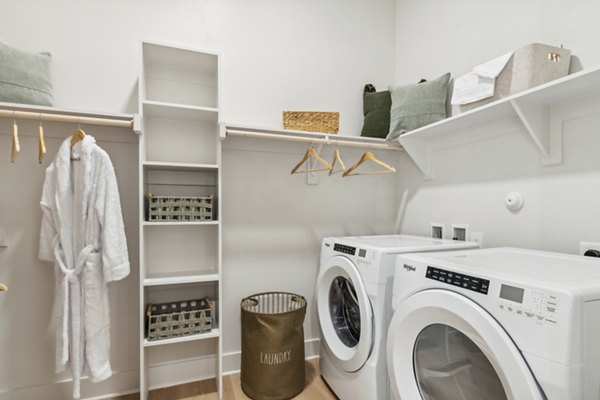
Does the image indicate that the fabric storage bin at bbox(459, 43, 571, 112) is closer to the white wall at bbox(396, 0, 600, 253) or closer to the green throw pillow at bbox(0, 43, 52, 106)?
the white wall at bbox(396, 0, 600, 253)

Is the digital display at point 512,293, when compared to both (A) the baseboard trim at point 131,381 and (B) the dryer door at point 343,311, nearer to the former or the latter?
(B) the dryer door at point 343,311

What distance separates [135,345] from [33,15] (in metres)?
1.95

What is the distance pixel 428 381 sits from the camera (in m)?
1.14

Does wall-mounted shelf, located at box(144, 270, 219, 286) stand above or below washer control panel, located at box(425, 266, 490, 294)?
below

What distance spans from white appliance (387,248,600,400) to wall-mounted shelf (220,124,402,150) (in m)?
0.96

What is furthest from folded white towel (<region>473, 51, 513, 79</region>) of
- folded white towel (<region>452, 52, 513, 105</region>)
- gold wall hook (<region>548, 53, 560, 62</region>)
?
gold wall hook (<region>548, 53, 560, 62</region>)

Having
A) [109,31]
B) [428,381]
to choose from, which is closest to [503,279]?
[428,381]

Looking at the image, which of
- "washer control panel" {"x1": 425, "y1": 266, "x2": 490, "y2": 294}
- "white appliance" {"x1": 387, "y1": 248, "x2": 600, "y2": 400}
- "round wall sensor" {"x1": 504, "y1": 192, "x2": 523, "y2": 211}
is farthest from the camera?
"round wall sensor" {"x1": 504, "y1": 192, "x2": 523, "y2": 211}

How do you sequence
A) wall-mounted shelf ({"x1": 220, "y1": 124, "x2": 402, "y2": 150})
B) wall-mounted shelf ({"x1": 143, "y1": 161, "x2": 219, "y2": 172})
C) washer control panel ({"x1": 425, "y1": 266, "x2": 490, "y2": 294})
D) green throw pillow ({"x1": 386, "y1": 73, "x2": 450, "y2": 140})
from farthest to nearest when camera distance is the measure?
green throw pillow ({"x1": 386, "y1": 73, "x2": 450, "y2": 140}) < wall-mounted shelf ({"x1": 220, "y1": 124, "x2": 402, "y2": 150}) < wall-mounted shelf ({"x1": 143, "y1": 161, "x2": 219, "y2": 172}) < washer control panel ({"x1": 425, "y1": 266, "x2": 490, "y2": 294})

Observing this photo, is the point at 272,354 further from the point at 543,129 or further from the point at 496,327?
the point at 543,129

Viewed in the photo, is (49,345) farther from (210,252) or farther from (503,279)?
(503,279)

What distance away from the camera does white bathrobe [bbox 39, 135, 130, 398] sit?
4.75 ft

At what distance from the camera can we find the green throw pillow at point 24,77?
1454 mm

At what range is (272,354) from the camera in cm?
171
